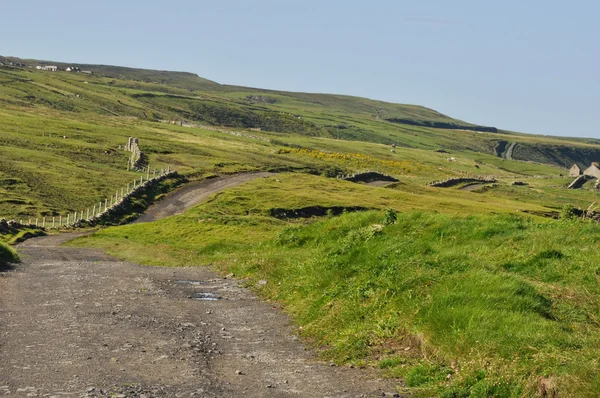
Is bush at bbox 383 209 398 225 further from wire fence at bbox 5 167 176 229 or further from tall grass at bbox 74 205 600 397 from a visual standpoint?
wire fence at bbox 5 167 176 229

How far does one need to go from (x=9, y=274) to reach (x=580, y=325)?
22593 mm

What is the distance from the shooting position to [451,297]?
17.3 meters

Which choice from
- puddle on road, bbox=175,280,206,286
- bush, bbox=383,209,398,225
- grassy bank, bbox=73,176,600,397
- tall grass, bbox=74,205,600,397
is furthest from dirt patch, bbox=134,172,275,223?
tall grass, bbox=74,205,600,397

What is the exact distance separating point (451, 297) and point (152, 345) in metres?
7.03

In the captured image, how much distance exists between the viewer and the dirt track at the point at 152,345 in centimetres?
1458

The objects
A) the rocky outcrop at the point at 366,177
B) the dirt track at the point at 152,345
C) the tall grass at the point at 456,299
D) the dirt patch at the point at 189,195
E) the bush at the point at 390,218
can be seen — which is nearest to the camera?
the tall grass at the point at 456,299

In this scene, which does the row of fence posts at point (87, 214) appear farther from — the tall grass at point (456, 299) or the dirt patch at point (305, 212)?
the tall grass at point (456, 299)

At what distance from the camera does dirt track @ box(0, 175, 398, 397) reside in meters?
14.6

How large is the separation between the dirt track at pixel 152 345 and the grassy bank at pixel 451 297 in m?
1.09

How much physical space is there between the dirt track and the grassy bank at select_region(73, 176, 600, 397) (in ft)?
3.59

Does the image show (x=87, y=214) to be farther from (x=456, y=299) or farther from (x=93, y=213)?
(x=456, y=299)

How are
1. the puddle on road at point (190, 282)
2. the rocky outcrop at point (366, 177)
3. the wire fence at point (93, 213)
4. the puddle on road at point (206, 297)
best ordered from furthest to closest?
the rocky outcrop at point (366, 177), the wire fence at point (93, 213), the puddle on road at point (190, 282), the puddle on road at point (206, 297)

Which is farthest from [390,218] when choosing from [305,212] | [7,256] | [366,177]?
[366,177]

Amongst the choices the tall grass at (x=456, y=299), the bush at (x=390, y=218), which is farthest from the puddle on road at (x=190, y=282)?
the bush at (x=390, y=218)
